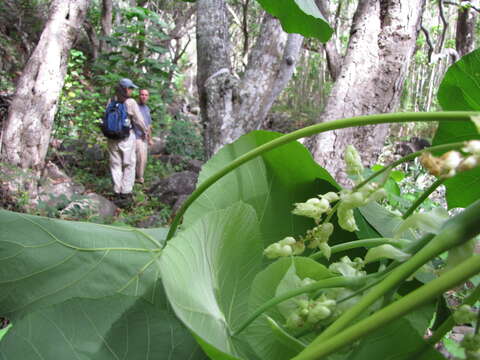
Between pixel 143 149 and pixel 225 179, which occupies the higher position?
pixel 225 179

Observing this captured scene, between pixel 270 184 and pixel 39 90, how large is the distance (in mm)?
3337

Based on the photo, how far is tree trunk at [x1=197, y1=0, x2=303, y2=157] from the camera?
2266mm

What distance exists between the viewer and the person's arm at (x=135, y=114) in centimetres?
425

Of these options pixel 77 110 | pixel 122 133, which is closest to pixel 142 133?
pixel 122 133

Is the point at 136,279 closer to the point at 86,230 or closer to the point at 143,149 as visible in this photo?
the point at 86,230

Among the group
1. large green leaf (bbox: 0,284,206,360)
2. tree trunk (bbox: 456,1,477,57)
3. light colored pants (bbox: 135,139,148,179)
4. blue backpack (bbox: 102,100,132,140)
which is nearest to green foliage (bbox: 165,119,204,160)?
light colored pants (bbox: 135,139,148,179)

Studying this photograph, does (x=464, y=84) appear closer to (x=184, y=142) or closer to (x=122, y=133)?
(x=122, y=133)

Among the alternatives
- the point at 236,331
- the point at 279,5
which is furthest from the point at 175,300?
the point at 279,5

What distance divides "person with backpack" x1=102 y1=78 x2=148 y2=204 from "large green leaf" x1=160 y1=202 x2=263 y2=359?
13.8 feet

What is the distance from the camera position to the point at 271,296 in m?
0.21

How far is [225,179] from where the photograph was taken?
288 millimetres

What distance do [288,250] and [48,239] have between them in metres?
0.17

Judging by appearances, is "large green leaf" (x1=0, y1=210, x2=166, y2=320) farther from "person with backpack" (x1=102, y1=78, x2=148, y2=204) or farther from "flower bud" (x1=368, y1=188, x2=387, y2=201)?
"person with backpack" (x1=102, y1=78, x2=148, y2=204)

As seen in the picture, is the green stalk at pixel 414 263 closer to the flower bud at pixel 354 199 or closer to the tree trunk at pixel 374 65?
the flower bud at pixel 354 199
